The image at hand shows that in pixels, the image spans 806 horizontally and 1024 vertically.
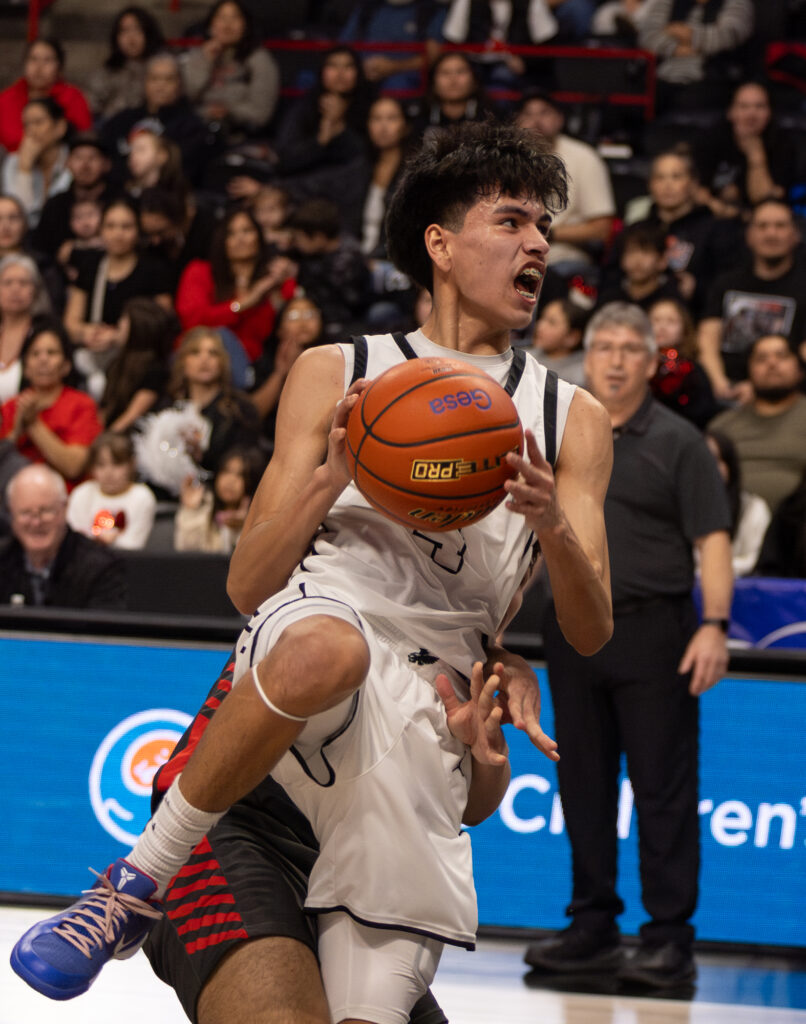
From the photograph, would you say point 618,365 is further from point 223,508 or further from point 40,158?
point 40,158

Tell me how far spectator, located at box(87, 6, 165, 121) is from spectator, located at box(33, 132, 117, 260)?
1.03 m

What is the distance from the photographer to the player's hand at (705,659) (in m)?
4.92

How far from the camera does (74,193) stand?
9914 millimetres

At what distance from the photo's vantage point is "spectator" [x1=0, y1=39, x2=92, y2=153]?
10727 millimetres

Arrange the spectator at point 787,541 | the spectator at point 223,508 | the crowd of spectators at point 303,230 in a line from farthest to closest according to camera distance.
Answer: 1. the crowd of spectators at point 303,230
2. the spectator at point 223,508
3. the spectator at point 787,541

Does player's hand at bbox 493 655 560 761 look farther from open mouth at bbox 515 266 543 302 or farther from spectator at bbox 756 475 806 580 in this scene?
spectator at bbox 756 475 806 580

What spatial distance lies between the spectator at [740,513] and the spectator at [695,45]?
4440 mm

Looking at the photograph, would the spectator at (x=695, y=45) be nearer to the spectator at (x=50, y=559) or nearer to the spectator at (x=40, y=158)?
the spectator at (x=40, y=158)

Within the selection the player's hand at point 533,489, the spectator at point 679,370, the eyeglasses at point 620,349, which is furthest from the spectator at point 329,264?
the player's hand at point 533,489

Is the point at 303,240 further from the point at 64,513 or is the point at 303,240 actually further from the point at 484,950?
the point at 484,950

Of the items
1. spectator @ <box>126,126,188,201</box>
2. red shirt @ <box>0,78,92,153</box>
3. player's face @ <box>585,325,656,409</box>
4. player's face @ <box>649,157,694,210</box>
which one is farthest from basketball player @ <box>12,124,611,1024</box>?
red shirt @ <box>0,78,92,153</box>

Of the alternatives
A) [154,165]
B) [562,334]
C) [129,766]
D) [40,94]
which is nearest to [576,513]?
[129,766]

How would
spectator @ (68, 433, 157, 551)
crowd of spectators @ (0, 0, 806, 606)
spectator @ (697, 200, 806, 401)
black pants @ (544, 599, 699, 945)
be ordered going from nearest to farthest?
black pants @ (544, 599, 699, 945) → spectator @ (68, 433, 157, 551) → crowd of spectators @ (0, 0, 806, 606) → spectator @ (697, 200, 806, 401)

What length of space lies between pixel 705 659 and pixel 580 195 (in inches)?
183
